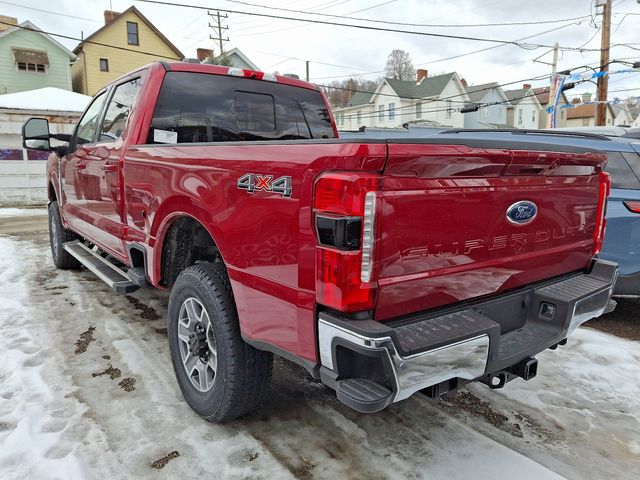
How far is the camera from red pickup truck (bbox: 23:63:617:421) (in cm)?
183

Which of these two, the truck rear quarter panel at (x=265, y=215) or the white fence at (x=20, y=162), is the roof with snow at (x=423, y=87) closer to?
the white fence at (x=20, y=162)

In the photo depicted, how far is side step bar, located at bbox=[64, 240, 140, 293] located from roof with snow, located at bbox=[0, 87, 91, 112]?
12.5 m

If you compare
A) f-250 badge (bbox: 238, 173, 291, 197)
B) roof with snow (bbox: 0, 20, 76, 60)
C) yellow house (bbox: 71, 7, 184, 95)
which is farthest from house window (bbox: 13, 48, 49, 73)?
f-250 badge (bbox: 238, 173, 291, 197)

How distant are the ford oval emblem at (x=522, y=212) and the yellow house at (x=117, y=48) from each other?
34290 mm

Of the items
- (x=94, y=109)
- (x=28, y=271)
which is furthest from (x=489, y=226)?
(x=28, y=271)

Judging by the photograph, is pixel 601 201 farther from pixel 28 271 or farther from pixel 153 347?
pixel 28 271

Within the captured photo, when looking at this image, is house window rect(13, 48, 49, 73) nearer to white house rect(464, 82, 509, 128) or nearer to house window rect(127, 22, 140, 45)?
house window rect(127, 22, 140, 45)

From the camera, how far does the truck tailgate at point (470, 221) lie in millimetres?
1889

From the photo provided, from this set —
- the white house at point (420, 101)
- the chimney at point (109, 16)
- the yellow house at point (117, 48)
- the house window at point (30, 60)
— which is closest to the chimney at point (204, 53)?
the yellow house at point (117, 48)

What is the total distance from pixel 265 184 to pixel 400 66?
62.0 meters

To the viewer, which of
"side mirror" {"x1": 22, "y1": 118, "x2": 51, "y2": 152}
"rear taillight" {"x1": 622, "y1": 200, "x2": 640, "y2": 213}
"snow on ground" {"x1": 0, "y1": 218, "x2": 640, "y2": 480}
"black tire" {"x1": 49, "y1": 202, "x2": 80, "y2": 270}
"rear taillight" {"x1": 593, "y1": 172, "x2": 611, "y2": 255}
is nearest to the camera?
"snow on ground" {"x1": 0, "y1": 218, "x2": 640, "y2": 480}

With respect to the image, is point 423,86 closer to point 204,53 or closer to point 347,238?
point 204,53

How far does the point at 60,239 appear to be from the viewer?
20.2 feet

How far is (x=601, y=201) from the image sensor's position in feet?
9.59
